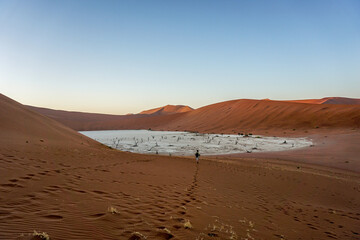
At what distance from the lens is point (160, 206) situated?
442cm

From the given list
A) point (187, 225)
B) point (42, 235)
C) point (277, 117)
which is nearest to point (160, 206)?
point (187, 225)

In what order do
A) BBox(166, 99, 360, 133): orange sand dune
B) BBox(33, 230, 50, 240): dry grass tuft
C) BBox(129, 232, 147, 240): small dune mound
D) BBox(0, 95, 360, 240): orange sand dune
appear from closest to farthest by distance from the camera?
BBox(33, 230, 50, 240): dry grass tuft < BBox(129, 232, 147, 240): small dune mound < BBox(0, 95, 360, 240): orange sand dune < BBox(166, 99, 360, 133): orange sand dune

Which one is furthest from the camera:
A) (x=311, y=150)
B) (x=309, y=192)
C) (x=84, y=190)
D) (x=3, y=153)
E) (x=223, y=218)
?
(x=311, y=150)

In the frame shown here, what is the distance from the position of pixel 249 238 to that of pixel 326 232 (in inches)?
95.5

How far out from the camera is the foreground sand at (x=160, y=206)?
3.09 meters

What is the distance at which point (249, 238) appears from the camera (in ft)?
11.5

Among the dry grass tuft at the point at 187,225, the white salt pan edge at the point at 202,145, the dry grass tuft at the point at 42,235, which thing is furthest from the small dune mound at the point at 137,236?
the white salt pan edge at the point at 202,145

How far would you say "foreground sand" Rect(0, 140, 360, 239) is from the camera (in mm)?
3086

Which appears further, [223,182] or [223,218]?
[223,182]

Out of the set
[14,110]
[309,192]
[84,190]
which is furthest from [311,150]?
[14,110]

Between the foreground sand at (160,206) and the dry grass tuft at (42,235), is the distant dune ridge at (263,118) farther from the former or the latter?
the dry grass tuft at (42,235)

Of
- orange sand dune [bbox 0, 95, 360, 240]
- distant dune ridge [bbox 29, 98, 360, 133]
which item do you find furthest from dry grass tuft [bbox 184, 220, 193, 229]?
distant dune ridge [bbox 29, 98, 360, 133]

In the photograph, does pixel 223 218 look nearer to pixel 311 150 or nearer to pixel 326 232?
pixel 326 232

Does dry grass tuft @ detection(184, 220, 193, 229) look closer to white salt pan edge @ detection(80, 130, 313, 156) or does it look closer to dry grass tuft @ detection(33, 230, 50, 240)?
dry grass tuft @ detection(33, 230, 50, 240)
